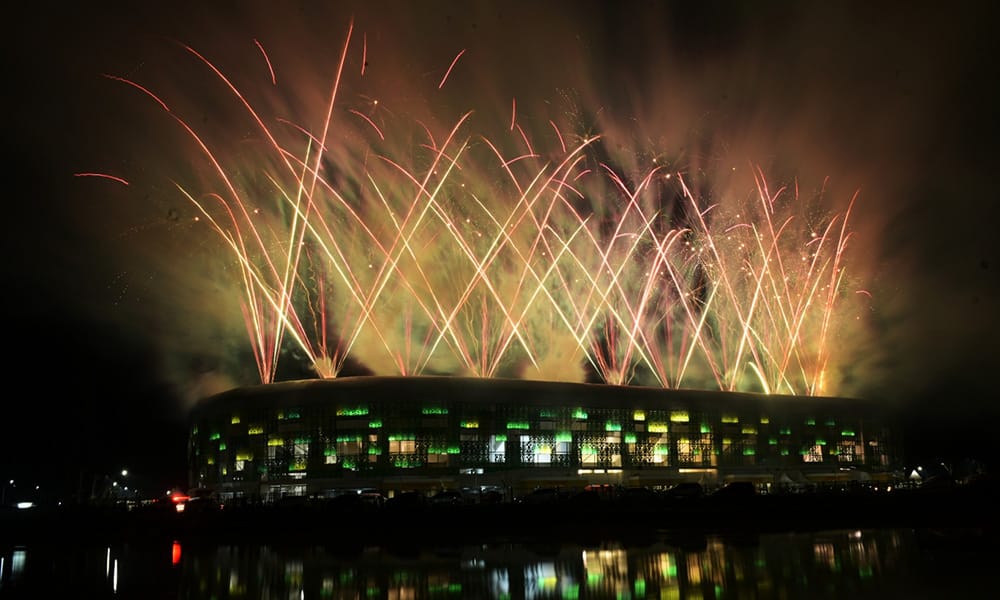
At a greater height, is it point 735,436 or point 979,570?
point 735,436

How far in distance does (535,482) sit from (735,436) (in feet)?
Answer: 73.0

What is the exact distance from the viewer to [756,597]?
17750 millimetres

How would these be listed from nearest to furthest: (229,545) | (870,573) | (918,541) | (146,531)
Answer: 1. (870,573)
2. (918,541)
3. (229,545)
4. (146,531)

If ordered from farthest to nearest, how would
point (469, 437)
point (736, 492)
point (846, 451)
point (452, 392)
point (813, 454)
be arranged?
1. point (846, 451)
2. point (813, 454)
3. point (469, 437)
4. point (452, 392)
5. point (736, 492)

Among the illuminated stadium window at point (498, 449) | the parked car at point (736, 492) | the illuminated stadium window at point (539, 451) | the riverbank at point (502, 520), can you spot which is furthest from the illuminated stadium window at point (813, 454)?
the riverbank at point (502, 520)

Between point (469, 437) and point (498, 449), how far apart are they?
2.84 metres

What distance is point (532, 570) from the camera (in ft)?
75.2

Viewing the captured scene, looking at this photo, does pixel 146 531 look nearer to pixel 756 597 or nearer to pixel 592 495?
pixel 592 495

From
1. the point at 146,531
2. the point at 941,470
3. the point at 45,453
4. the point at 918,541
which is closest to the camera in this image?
the point at 918,541

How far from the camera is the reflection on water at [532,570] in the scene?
1922cm

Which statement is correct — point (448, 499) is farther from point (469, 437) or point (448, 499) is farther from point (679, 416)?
point (679, 416)

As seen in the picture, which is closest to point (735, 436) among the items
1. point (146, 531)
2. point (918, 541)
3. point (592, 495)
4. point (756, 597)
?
point (592, 495)

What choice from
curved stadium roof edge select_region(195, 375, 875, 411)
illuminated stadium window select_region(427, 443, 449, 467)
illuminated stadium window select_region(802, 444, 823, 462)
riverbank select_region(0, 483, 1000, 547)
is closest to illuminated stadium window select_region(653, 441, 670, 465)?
curved stadium roof edge select_region(195, 375, 875, 411)

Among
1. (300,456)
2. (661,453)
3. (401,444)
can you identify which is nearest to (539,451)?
(401,444)
